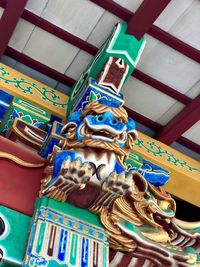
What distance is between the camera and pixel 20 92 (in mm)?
3109

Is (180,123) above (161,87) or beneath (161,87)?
beneath

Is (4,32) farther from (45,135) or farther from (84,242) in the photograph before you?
(84,242)

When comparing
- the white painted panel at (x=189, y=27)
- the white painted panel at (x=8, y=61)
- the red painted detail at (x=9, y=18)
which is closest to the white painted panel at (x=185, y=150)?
the white painted panel at (x=189, y=27)

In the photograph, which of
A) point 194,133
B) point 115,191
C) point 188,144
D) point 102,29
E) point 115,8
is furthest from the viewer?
point 188,144

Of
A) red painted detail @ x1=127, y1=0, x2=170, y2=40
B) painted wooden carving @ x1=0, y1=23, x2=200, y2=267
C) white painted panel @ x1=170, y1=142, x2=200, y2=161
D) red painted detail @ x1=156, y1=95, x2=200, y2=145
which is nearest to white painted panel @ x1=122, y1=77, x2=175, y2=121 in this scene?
red painted detail @ x1=156, y1=95, x2=200, y2=145

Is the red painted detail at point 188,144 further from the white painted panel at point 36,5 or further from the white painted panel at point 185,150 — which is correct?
the white painted panel at point 36,5

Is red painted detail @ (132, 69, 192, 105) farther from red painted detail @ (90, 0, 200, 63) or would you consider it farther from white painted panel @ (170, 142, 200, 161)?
white painted panel @ (170, 142, 200, 161)

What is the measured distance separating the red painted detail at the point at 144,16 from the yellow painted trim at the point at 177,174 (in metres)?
0.94

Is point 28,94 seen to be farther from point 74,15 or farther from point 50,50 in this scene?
point 74,15

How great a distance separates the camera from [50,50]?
3225 millimetres

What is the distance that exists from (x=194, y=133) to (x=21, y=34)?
166cm

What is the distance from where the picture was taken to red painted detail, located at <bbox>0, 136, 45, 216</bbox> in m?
2.01

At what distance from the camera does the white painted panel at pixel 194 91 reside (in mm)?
3279

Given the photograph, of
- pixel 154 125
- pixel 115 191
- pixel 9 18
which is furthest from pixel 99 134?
pixel 154 125
